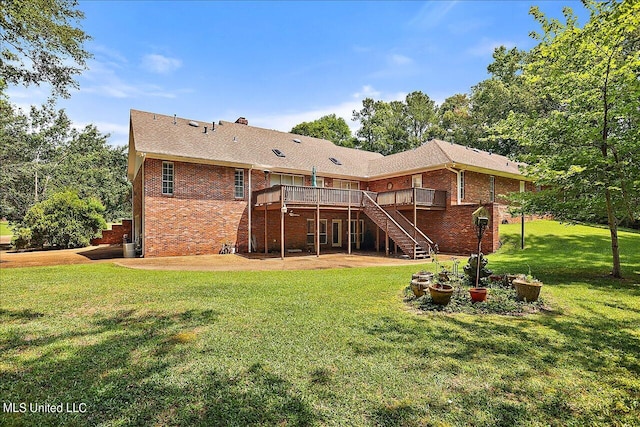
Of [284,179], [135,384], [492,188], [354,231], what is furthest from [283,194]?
[492,188]

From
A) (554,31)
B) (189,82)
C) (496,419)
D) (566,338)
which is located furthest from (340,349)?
(189,82)

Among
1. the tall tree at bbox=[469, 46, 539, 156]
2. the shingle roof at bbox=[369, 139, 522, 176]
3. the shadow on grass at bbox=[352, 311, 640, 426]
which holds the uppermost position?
the tall tree at bbox=[469, 46, 539, 156]

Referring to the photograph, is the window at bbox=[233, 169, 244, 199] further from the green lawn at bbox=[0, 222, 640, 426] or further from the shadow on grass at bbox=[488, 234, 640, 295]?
the shadow on grass at bbox=[488, 234, 640, 295]

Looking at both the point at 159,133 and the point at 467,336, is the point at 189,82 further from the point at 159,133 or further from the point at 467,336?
the point at 467,336

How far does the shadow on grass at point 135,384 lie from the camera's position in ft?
9.86

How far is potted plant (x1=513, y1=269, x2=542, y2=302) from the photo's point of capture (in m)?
6.98

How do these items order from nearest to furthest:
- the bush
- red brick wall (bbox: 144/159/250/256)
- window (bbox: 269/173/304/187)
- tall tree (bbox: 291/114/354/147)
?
red brick wall (bbox: 144/159/250/256) < the bush < window (bbox: 269/173/304/187) < tall tree (bbox: 291/114/354/147)

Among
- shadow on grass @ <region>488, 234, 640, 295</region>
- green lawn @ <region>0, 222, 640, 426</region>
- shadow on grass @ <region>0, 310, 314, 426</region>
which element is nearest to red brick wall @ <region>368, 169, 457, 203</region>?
shadow on grass @ <region>488, 234, 640, 295</region>

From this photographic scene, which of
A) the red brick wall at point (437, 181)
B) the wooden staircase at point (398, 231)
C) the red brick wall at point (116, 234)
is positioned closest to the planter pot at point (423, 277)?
the wooden staircase at point (398, 231)

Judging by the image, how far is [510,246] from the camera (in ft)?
54.4

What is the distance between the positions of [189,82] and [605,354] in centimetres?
1785

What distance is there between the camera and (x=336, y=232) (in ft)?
74.9

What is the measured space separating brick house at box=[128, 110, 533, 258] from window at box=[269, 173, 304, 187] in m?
0.06

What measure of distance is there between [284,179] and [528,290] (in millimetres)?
15374
